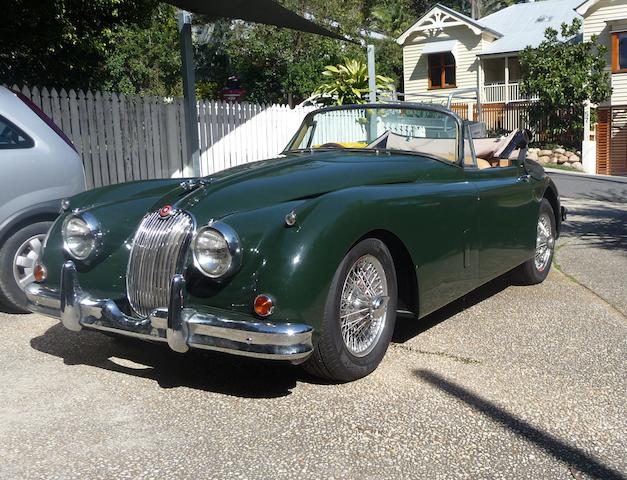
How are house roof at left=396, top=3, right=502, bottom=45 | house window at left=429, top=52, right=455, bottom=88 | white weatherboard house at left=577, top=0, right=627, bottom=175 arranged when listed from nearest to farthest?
white weatherboard house at left=577, top=0, right=627, bottom=175, house roof at left=396, top=3, right=502, bottom=45, house window at left=429, top=52, right=455, bottom=88

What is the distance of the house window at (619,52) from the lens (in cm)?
2678

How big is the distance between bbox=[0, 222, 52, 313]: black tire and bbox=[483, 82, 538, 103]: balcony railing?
28.0 metres

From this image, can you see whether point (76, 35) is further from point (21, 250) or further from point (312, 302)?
point (312, 302)

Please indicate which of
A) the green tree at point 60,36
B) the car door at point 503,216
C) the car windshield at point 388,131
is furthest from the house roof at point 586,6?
the car windshield at point 388,131

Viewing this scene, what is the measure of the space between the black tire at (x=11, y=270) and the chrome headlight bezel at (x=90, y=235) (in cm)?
144

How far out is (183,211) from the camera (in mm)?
3672

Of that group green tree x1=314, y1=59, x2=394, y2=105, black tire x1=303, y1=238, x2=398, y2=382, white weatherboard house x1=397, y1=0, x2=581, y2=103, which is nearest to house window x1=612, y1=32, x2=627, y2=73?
white weatherboard house x1=397, y1=0, x2=581, y2=103

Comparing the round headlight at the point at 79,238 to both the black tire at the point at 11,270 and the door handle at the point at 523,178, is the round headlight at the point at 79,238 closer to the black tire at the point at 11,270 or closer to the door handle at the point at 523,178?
the black tire at the point at 11,270

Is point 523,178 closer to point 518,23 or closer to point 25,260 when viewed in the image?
point 25,260

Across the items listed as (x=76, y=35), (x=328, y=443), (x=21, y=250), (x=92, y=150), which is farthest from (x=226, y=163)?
(x=328, y=443)

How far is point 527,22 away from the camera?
3369cm

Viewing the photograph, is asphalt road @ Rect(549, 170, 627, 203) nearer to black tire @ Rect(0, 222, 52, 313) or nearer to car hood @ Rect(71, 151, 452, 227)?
car hood @ Rect(71, 151, 452, 227)

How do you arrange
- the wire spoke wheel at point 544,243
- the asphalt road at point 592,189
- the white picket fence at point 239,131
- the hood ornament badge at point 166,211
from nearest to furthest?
the hood ornament badge at point 166,211 < the wire spoke wheel at point 544,243 < the white picket fence at point 239,131 < the asphalt road at point 592,189

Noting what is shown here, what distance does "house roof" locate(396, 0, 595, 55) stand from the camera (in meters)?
31.7
